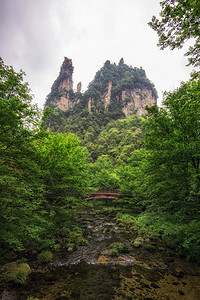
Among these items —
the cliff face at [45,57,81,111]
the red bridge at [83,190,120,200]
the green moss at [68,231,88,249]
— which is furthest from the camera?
the cliff face at [45,57,81,111]

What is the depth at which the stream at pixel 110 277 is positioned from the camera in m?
4.91

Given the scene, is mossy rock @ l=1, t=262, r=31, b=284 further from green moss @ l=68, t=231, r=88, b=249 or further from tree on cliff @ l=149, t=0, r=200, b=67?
tree on cliff @ l=149, t=0, r=200, b=67

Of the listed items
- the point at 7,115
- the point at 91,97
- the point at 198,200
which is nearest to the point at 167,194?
the point at 198,200

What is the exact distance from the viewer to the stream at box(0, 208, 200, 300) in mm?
4914

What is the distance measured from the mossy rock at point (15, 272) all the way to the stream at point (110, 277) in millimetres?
203

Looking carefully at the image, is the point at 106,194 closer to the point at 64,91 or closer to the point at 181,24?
the point at 181,24

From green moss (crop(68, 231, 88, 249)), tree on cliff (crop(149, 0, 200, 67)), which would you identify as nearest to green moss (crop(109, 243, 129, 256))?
green moss (crop(68, 231, 88, 249))

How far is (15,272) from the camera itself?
5379 millimetres

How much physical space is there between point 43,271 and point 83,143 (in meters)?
49.9

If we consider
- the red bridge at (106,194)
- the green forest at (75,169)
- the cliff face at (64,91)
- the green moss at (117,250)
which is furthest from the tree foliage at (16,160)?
the cliff face at (64,91)

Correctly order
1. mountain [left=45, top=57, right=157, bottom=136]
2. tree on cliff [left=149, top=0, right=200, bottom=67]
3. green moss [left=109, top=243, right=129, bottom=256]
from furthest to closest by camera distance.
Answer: mountain [left=45, top=57, right=157, bottom=136] → green moss [left=109, top=243, right=129, bottom=256] → tree on cliff [left=149, top=0, right=200, bottom=67]

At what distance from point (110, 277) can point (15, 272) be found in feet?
13.0

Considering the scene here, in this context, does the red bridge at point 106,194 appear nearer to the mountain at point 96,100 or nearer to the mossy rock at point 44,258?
the mossy rock at point 44,258

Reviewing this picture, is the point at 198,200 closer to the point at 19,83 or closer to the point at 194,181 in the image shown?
the point at 194,181
